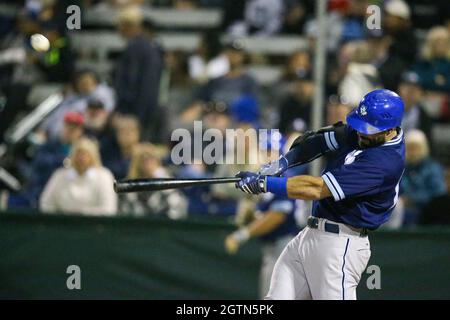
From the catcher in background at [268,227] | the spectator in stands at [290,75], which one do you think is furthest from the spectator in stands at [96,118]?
the catcher in background at [268,227]

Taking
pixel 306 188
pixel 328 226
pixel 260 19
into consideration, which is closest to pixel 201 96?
pixel 260 19

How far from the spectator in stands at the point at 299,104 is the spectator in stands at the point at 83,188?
6.83 ft

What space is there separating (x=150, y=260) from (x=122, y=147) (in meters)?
1.51

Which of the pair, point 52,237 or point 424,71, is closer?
point 52,237

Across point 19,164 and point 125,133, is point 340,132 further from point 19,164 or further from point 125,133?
point 19,164

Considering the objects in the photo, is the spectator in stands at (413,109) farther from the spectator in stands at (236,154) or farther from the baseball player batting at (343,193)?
the baseball player batting at (343,193)

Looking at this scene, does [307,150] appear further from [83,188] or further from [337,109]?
[83,188]

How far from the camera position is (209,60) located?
1244 cm

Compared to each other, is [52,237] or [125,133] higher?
[125,133]

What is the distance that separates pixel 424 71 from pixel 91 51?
14.3 ft

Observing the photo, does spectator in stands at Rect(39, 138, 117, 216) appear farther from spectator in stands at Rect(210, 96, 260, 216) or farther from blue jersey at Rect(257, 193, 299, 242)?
blue jersey at Rect(257, 193, 299, 242)

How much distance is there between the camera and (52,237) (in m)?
9.84

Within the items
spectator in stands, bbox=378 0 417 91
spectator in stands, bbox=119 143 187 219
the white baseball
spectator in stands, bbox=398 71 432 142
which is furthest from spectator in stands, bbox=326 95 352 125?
the white baseball
